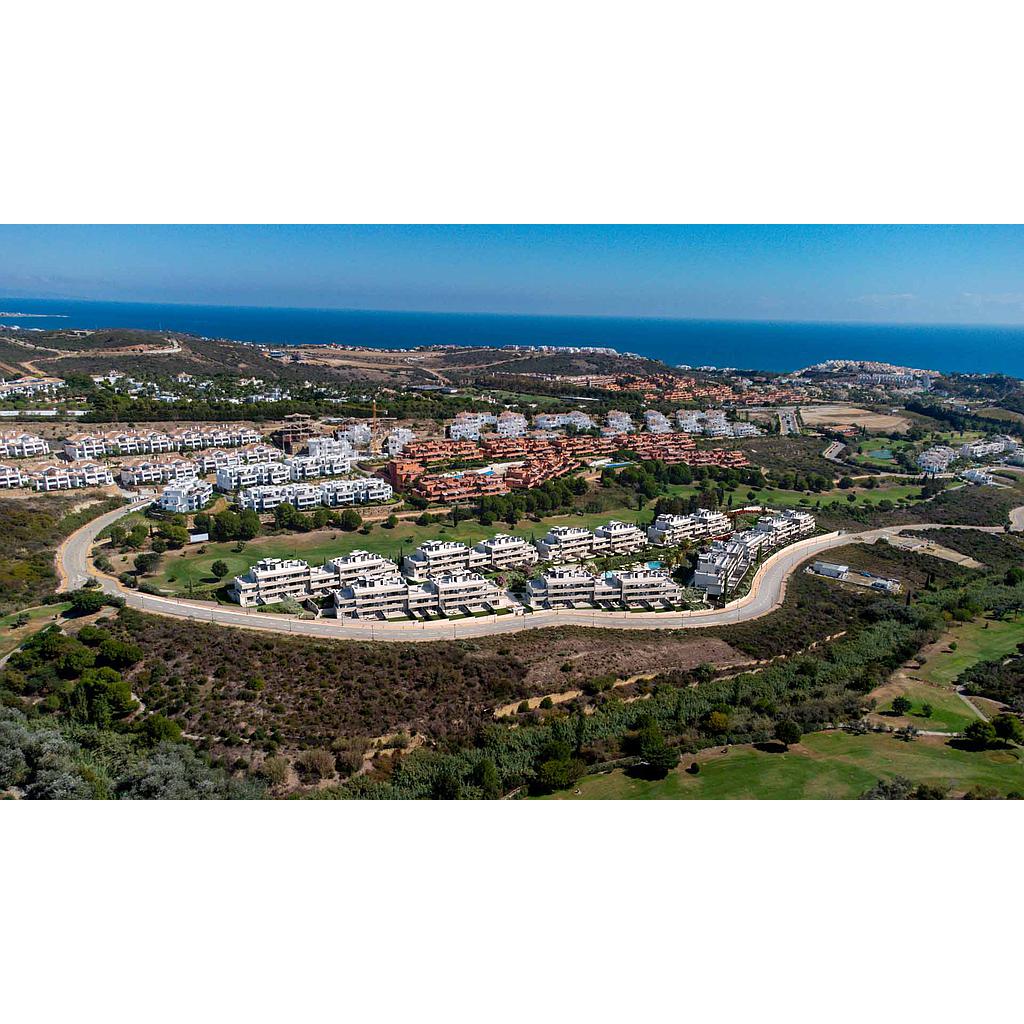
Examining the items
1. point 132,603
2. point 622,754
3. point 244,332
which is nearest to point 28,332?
point 132,603

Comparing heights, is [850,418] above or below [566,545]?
above

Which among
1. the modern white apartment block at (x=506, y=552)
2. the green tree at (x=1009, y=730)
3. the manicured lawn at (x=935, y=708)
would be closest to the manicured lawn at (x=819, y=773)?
the green tree at (x=1009, y=730)

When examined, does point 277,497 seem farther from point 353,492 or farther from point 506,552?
point 506,552

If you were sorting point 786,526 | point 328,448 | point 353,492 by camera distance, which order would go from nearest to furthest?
point 786,526 < point 353,492 < point 328,448

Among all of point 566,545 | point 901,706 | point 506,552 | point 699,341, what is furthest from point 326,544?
point 699,341

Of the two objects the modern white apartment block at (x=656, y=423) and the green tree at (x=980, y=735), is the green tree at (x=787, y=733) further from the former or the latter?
the modern white apartment block at (x=656, y=423)

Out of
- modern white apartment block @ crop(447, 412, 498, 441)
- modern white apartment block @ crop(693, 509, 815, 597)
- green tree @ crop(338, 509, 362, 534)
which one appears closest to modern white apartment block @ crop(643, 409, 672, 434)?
modern white apartment block @ crop(447, 412, 498, 441)
